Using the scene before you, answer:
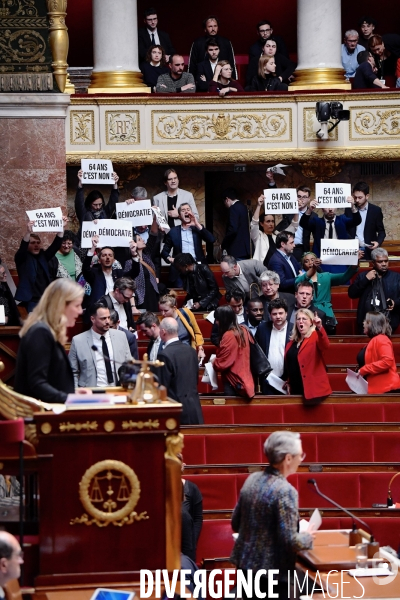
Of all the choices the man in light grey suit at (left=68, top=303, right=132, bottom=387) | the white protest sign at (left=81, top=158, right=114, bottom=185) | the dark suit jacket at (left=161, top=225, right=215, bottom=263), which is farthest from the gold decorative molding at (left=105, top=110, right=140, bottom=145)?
the man in light grey suit at (left=68, top=303, right=132, bottom=387)

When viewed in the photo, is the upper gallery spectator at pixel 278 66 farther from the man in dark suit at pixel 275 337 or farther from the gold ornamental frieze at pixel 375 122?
the man in dark suit at pixel 275 337

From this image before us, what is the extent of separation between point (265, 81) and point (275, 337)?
645 cm

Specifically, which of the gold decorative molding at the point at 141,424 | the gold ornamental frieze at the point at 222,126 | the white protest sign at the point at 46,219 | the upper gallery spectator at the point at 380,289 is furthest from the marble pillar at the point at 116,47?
the gold decorative molding at the point at 141,424

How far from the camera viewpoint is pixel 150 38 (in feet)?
55.0

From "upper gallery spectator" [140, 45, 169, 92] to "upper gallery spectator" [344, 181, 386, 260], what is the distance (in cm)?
373

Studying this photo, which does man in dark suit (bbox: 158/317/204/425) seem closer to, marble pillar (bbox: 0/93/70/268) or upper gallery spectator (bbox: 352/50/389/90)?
marble pillar (bbox: 0/93/70/268)

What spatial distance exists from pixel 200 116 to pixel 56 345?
34.2ft

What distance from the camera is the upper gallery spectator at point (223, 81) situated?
15.6 metres

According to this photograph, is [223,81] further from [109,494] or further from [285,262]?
[109,494]

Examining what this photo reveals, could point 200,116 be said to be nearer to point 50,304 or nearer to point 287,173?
point 287,173

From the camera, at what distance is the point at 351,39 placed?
16.8 metres

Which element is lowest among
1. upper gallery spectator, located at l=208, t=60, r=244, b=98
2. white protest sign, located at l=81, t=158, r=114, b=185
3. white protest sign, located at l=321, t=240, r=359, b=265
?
white protest sign, located at l=321, t=240, r=359, b=265

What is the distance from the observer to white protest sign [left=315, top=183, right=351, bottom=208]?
504 inches

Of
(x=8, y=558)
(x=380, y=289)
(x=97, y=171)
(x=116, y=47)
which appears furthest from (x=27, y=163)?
(x=8, y=558)
